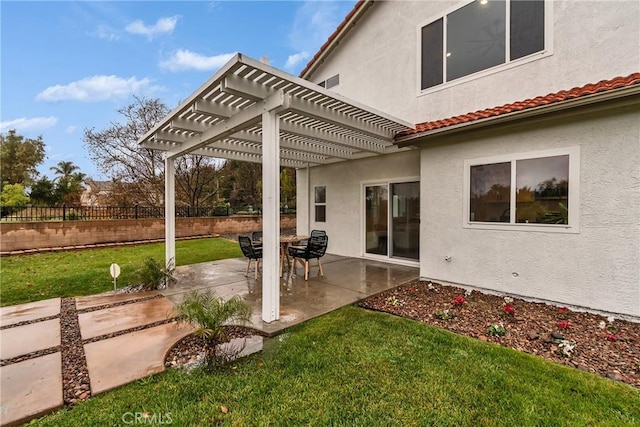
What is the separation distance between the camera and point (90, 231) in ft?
39.7

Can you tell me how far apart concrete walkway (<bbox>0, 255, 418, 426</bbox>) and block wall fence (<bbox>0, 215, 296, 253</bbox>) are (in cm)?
728

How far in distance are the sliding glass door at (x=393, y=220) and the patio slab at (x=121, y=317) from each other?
6444 millimetres

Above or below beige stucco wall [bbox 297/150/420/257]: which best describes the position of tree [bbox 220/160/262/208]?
above

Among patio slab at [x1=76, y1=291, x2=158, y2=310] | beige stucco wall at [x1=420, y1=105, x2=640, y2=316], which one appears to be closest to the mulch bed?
beige stucco wall at [x1=420, y1=105, x2=640, y2=316]

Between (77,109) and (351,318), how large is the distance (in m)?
22.6

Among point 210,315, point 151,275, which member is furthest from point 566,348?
point 151,275

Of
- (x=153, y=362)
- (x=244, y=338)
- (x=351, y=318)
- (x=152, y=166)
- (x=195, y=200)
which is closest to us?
(x=153, y=362)

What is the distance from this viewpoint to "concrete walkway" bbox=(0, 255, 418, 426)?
303cm

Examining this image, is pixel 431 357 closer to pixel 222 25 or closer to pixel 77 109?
pixel 222 25

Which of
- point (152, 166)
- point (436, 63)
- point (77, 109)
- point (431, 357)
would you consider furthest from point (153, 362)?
point (77, 109)

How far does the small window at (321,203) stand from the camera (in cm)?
1130

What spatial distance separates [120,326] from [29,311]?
7.19 feet

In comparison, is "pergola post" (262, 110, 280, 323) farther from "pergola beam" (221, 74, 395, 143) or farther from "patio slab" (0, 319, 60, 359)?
"patio slab" (0, 319, 60, 359)

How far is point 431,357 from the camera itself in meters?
3.55
